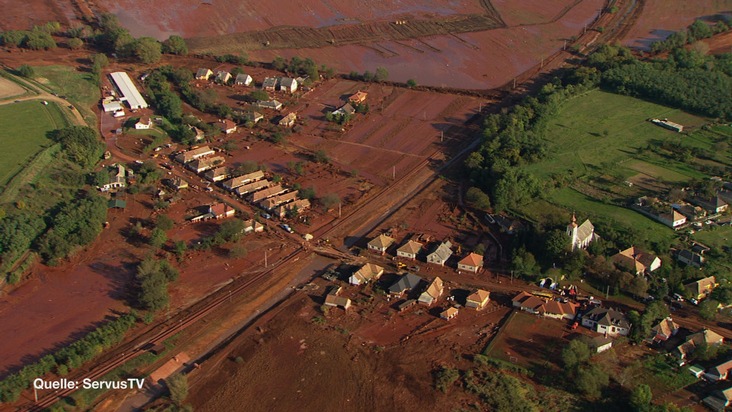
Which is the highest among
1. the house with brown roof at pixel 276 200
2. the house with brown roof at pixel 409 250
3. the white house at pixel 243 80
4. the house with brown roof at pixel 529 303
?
the white house at pixel 243 80

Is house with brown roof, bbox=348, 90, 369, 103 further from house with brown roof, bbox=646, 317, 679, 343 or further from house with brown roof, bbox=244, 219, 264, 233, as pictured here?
house with brown roof, bbox=646, 317, 679, 343

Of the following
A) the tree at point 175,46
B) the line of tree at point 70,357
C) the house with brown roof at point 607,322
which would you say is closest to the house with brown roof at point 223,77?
the tree at point 175,46

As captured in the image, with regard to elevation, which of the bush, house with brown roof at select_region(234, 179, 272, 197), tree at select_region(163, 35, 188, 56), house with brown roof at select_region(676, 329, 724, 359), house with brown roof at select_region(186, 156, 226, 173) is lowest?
house with brown roof at select_region(676, 329, 724, 359)

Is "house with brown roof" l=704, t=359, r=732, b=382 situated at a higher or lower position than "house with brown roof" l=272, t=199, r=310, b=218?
lower

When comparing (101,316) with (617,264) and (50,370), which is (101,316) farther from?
(617,264)

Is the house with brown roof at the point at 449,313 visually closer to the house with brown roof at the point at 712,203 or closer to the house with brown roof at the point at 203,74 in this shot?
the house with brown roof at the point at 712,203

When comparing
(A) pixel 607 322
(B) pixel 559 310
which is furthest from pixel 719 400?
(B) pixel 559 310

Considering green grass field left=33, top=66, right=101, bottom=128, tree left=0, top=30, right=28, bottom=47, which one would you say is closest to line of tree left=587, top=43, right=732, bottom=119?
green grass field left=33, top=66, right=101, bottom=128
